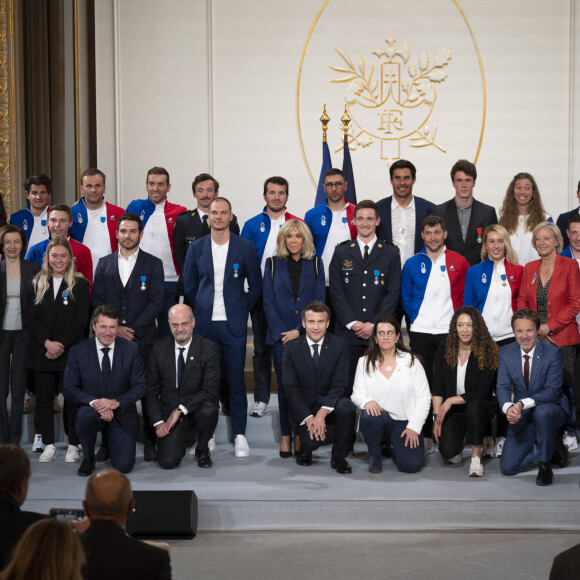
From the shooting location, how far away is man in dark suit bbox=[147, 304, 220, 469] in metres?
5.52

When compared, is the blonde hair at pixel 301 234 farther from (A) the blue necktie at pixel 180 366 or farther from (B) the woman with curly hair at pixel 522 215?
(B) the woman with curly hair at pixel 522 215

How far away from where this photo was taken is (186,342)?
5629mm

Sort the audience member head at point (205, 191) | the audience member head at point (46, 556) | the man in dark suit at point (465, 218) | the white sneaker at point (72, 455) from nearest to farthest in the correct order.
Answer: the audience member head at point (46, 556) → the white sneaker at point (72, 455) → the man in dark suit at point (465, 218) → the audience member head at point (205, 191)

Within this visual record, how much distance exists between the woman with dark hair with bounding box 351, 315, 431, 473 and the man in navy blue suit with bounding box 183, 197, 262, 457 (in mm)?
770

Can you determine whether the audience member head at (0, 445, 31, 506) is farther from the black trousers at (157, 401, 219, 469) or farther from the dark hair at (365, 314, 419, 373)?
the dark hair at (365, 314, 419, 373)

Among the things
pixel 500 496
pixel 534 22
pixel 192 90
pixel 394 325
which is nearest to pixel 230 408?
pixel 394 325

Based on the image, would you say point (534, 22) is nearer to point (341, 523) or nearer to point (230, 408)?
point (230, 408)

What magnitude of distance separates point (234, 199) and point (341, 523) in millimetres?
4796

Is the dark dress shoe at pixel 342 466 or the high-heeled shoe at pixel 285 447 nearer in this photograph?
the dark dress shoe at pixel 342 466

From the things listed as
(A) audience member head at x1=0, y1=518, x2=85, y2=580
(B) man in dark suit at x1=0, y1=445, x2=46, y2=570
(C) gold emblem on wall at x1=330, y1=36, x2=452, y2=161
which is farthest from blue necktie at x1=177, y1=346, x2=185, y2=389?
(C) gold emblem on wall at x1=330, y1=36, x2=452, y2=161

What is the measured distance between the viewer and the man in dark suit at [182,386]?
5.52 m

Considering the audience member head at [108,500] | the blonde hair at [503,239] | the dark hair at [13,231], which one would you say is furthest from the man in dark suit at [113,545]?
the blonde hair at [503,239]

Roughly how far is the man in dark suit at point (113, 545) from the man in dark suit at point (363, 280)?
331 cm

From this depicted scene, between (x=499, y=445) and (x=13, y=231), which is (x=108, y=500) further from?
(x=499, y=445)
